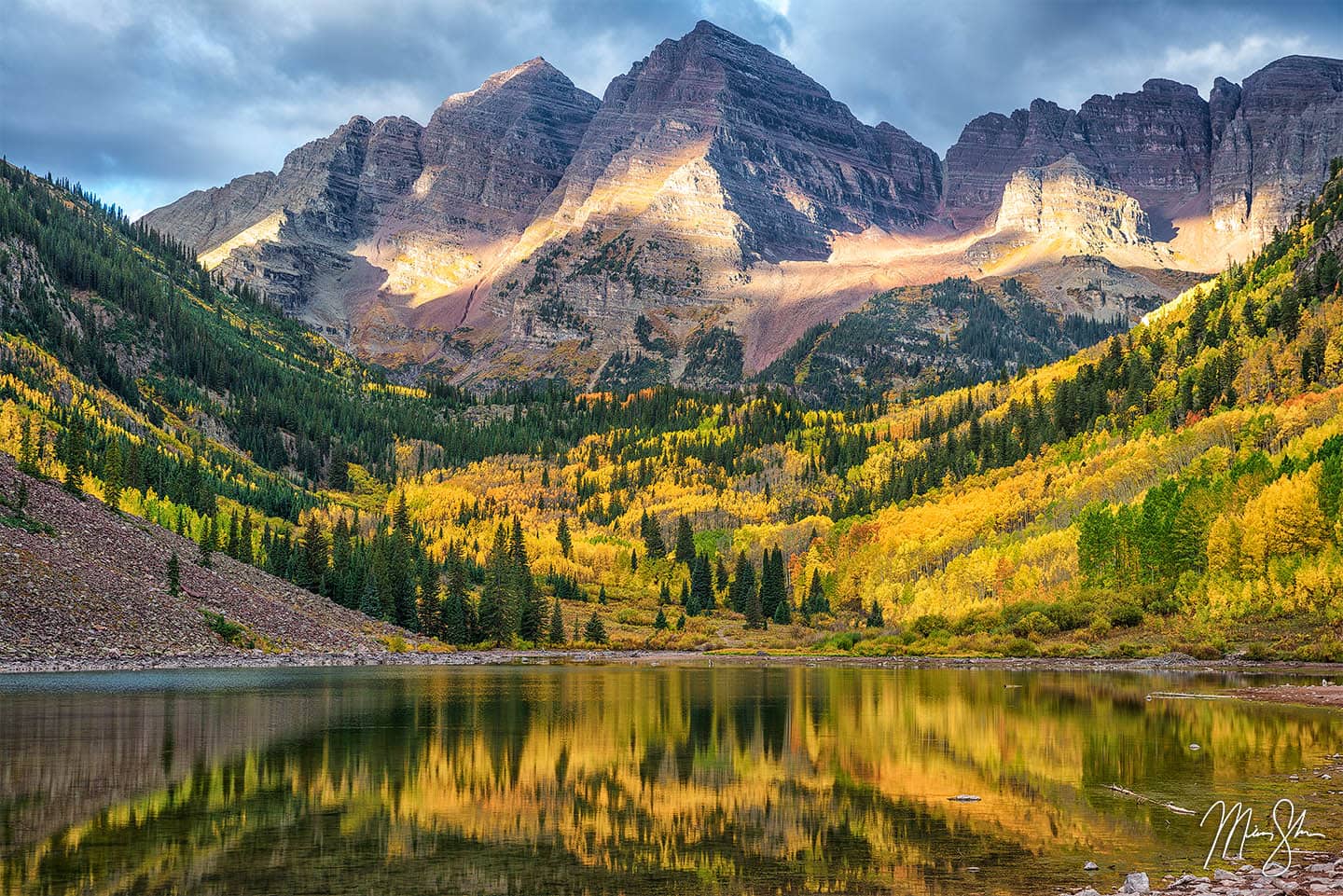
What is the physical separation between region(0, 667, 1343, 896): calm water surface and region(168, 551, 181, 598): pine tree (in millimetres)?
44487

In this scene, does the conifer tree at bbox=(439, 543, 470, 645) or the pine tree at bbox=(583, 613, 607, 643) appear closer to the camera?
the conifer tree at bbox=(439, 543, 470, 645)

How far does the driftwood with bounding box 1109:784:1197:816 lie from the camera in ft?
105

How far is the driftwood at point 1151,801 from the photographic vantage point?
32.1 m

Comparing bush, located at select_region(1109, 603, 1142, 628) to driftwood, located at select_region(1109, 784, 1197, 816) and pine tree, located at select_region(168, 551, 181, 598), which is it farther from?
pine tree, located at select_region(168, 551, 181, 598)

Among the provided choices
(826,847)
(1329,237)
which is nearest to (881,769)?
(826,847)

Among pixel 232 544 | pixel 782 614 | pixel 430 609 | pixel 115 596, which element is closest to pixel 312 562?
pixel 232 544

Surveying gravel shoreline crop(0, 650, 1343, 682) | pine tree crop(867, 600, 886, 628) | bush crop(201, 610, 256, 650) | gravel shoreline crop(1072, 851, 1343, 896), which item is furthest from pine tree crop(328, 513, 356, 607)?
gravel shoreline crop(1072, 851, 1343, 896)

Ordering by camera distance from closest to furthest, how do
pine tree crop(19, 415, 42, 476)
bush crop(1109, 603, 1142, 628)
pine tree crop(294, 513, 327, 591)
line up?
pine tree crop(19, 415, 42, 476) → bush crop(1109, 603, 1142, 628) → pine tree crop(294, 513, 327, 591)

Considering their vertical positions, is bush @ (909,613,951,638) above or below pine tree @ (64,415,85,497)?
below

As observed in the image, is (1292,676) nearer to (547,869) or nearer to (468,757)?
(468,757)

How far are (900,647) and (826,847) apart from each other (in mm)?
120077

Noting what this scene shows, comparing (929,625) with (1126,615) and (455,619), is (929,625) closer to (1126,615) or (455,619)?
(1126,615)

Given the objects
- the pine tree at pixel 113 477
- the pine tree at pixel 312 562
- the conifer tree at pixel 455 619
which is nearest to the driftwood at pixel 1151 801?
the pine tree at pixel 113 477
